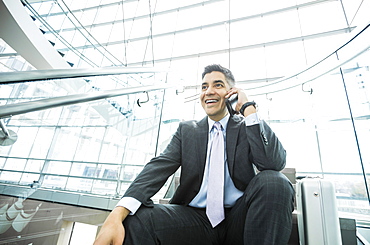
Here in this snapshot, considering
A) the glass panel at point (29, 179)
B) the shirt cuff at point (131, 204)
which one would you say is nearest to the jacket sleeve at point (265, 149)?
the shirt cuff at point (131, 204)

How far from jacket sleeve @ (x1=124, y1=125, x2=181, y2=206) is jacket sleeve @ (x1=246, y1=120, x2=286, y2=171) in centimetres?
43

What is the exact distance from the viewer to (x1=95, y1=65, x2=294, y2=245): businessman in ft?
2.61

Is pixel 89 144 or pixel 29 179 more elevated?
pixel 89 144

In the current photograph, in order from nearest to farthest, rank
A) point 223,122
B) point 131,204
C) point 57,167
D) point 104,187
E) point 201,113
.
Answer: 1. point 131,204
2. point 57,167
3. point 223,122
4. point 104,187
5. point 201,113

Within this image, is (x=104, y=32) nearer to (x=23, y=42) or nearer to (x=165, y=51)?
(x=165, y=51)

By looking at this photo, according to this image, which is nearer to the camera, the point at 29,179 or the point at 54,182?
the point at 29,179

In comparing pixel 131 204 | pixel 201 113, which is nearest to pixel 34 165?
pixel 131 204

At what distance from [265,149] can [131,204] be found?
0.68 metres

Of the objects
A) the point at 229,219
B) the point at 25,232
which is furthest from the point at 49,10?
the point at 229,219

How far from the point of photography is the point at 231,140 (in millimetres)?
1179

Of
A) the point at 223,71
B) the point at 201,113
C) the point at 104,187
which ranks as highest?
the point at 201,113

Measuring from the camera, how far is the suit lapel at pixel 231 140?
1.12m

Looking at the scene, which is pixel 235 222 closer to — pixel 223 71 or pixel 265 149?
pixel 265 149

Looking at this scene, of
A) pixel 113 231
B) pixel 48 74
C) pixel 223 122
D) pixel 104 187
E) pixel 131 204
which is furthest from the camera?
pixel 104 187
